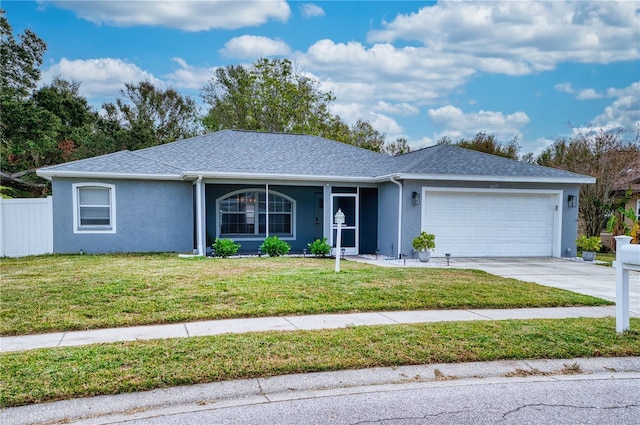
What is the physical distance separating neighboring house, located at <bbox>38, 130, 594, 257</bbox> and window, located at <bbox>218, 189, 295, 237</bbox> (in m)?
0.04

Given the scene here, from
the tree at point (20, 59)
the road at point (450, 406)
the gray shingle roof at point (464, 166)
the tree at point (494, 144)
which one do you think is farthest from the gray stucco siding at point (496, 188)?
A: the tree at point (20, 59)

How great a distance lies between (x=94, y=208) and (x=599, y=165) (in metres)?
22.1

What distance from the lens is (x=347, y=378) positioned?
13.8 feet

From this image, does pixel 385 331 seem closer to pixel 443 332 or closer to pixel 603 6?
pixel 443 332

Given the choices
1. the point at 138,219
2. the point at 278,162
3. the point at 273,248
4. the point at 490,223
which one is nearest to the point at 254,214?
the point at 278,162

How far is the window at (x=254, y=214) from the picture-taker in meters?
15.7

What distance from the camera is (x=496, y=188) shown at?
1398 centimetres

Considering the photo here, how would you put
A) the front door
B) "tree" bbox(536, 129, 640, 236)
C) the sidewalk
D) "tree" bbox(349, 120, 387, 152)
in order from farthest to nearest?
"tree" bbox(349, 120, 387, 152) → "tree" bbox(536, 129, 640, 236) → the front door → the sidewalk

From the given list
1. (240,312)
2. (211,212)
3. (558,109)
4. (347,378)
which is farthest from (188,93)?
(347,378)

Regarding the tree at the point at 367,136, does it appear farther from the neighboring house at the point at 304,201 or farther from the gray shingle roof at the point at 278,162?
the neighboring house at the point at 304,201

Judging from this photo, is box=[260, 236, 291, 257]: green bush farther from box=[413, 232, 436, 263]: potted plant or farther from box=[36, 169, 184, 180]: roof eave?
box=[413, 232, 436, 263]: potted plant

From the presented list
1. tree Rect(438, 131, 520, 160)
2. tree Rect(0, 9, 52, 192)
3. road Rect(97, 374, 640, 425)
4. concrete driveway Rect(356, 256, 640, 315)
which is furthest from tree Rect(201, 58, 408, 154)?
road Rect(97, 374, 640, 425)

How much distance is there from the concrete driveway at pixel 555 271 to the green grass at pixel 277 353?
2836 millimetres

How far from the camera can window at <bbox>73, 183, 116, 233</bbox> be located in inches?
518
